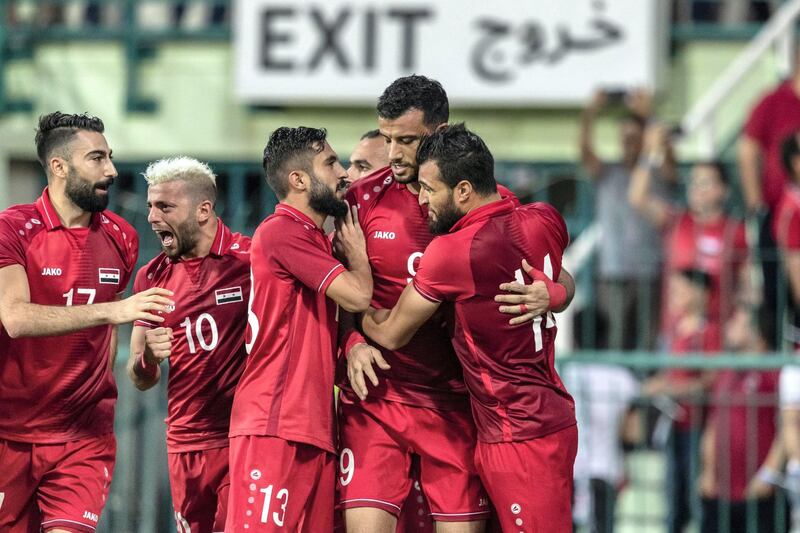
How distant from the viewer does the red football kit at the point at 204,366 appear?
24.8 ft

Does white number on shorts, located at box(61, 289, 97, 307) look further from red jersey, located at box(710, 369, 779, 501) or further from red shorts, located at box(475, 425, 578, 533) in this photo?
red jersey, located at box(710, 369, 779, 501)

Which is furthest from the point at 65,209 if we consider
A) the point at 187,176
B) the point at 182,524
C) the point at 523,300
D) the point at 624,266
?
the point at 624,266

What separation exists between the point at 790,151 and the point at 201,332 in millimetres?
4832

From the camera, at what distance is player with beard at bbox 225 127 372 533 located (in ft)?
22.8

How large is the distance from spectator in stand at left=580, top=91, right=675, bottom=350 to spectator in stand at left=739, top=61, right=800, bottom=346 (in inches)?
21.7

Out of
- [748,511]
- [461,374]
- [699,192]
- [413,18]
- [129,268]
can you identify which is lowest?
[748,511]

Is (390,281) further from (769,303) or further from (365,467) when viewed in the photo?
(769,303)

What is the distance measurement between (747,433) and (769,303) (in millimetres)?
845

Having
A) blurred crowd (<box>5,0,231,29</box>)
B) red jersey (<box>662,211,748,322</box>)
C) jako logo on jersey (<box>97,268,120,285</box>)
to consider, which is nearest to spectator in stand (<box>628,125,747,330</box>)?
red jersey (<box>662,211,748,322</box>)

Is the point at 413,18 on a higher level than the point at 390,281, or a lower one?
higher

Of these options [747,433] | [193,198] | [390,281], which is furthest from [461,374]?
[747,433]

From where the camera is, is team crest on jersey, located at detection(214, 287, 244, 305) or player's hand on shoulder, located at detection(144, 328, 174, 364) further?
team crest on jersey, located at detection(214, 287, 244, 305)

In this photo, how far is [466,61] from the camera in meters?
14.0

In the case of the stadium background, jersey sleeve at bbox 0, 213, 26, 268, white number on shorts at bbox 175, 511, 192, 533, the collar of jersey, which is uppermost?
the stadium background
